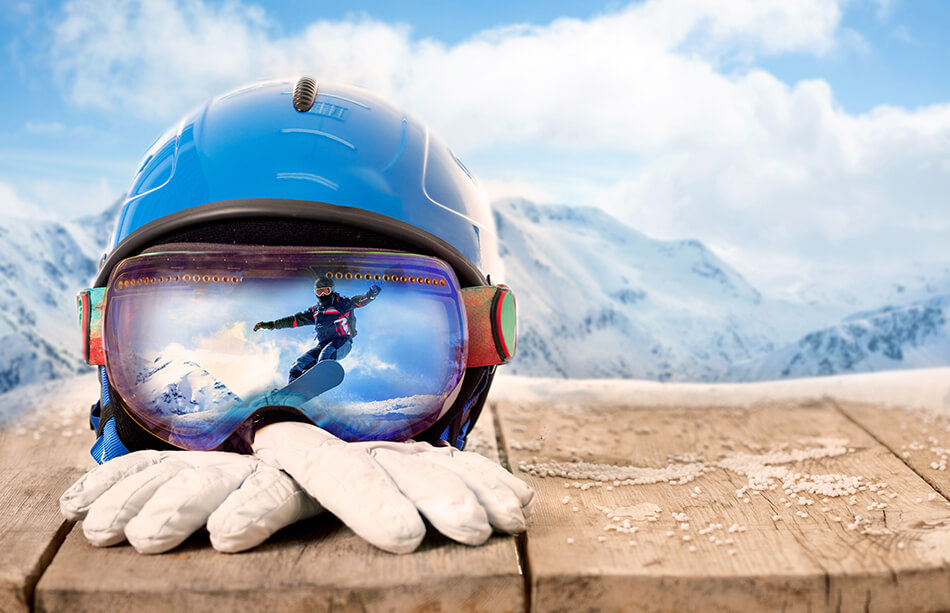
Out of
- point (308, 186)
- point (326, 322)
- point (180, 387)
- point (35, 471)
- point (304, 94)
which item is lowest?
point (35, 471)

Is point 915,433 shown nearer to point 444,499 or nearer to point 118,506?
point 444,499

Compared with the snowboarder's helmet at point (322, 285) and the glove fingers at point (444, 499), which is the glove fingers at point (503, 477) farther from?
the snowboarder's helmet at point (322, 285)

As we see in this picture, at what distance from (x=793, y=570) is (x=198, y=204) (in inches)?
39.0

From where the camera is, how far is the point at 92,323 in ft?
4.77

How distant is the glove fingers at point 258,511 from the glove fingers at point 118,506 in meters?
0.10

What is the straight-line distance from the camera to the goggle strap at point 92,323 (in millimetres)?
1445

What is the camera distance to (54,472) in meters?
1.54

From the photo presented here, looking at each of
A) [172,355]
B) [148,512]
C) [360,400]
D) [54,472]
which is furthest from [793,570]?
[54,472]

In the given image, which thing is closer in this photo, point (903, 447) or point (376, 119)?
point (376, 119)

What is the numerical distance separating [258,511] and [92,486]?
254 mm

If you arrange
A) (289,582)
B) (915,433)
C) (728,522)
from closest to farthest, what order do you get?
(289,582)
(728,522)
(915,433)

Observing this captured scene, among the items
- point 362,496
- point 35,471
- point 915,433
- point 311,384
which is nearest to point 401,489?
point 362,496

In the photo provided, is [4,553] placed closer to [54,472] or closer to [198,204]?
[54,472]

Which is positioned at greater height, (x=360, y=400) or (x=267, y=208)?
(x=267, y=208)
